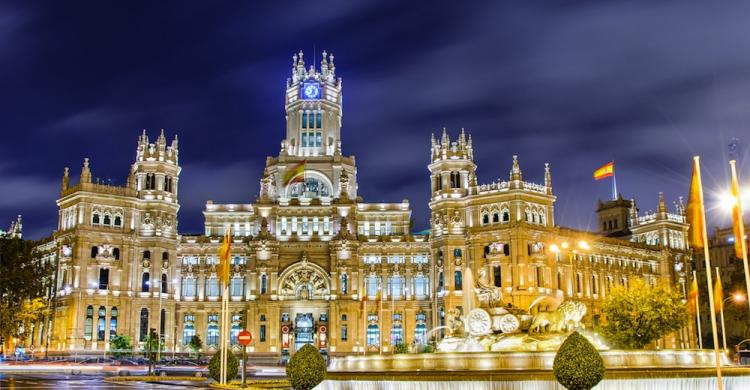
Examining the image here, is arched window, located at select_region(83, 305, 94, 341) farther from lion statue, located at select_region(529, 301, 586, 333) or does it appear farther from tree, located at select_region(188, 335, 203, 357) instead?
lion statue, located at select_region(529, 301, 586, 333)

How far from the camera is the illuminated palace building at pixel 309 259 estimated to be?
107125 mm

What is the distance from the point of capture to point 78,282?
4158 inches

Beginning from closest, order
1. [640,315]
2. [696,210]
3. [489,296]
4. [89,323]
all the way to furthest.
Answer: [696,210] < [489,296] < [640,315] < [89,323]

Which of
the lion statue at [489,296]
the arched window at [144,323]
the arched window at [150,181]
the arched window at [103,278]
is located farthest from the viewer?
the arched window at [150,181]

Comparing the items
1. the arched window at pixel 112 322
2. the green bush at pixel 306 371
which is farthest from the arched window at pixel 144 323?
the green bush at pixel 306 371

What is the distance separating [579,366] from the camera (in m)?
30.1

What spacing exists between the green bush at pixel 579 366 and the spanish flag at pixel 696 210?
22.4ft

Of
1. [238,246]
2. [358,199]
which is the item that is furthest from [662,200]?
[238,246]

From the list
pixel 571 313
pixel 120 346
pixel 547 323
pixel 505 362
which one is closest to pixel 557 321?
pixel 547 323

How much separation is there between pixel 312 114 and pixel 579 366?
110 m

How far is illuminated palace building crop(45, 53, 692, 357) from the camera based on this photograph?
351 ft

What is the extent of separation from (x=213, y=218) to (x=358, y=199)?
2222 cm

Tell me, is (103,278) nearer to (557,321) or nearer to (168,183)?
(168,183)

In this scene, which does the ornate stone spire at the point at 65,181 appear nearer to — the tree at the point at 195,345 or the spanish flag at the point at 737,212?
the tree at the point at 195,345
